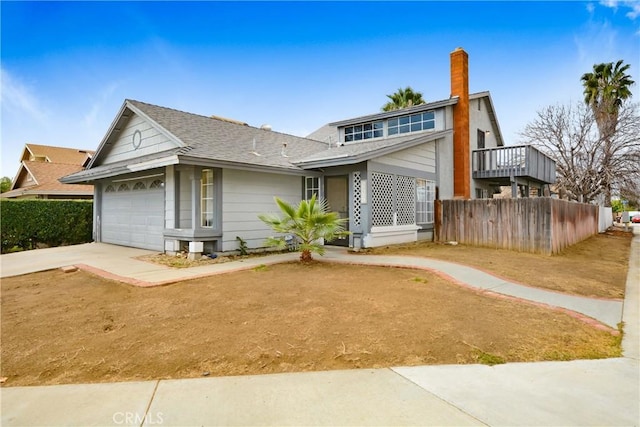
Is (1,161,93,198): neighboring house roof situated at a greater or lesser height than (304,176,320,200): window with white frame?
greater

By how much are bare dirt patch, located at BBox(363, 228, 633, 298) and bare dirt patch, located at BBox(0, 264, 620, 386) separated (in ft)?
7.30

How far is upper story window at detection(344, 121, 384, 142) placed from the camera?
50.8ft

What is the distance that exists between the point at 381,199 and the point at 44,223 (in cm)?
1361

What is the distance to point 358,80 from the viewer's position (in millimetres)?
19359

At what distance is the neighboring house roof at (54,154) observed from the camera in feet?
85.8

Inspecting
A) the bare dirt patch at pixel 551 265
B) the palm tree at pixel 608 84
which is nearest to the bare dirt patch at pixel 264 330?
the bare dirt patch at pixel 551 265

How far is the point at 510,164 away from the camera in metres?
15.3

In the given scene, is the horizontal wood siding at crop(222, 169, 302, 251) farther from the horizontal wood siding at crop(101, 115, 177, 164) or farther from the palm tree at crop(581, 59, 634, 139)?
the palm tree at crop(581, 59, 634, 139)

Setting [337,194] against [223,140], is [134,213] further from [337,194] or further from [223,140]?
[337,194]

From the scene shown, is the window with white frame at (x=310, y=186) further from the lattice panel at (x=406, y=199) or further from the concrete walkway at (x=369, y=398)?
the concrete walkway at (x=369, y=398)

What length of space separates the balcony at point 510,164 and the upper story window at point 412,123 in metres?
3.16

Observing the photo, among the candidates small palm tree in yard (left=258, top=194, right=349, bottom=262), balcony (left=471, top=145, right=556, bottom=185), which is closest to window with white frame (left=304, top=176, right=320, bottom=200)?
small palm tree in yard (left=258, top=194, right=349, bottom=262)

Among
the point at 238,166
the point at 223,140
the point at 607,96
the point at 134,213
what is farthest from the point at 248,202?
the point at 607,96

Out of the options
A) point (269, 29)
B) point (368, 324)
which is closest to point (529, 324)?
point (368, 324)
